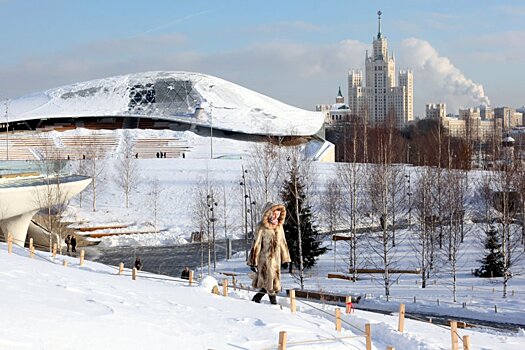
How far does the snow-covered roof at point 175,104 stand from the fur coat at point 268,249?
44.3 meters

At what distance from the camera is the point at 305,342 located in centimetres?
659

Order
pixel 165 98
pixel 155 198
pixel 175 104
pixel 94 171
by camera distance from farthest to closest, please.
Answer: pixel 165 98 < pixel 175 104 < pixel 94 171 < pixel 155 198

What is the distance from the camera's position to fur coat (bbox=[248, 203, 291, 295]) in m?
8.73

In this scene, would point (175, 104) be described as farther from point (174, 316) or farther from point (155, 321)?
point (155, 321)

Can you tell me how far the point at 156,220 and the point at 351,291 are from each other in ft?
51.3

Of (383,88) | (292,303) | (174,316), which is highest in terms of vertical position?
(383,88)

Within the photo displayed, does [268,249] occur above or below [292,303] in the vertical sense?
above

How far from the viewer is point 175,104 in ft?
195

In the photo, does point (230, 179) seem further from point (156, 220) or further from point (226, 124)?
point (226, 124)

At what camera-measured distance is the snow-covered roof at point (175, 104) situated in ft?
186

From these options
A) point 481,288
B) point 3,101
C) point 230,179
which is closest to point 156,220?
point 230,179

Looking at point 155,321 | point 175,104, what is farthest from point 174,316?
point 175,104

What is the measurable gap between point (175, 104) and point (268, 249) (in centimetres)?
5192

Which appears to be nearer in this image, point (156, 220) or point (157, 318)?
point (157, 318)
